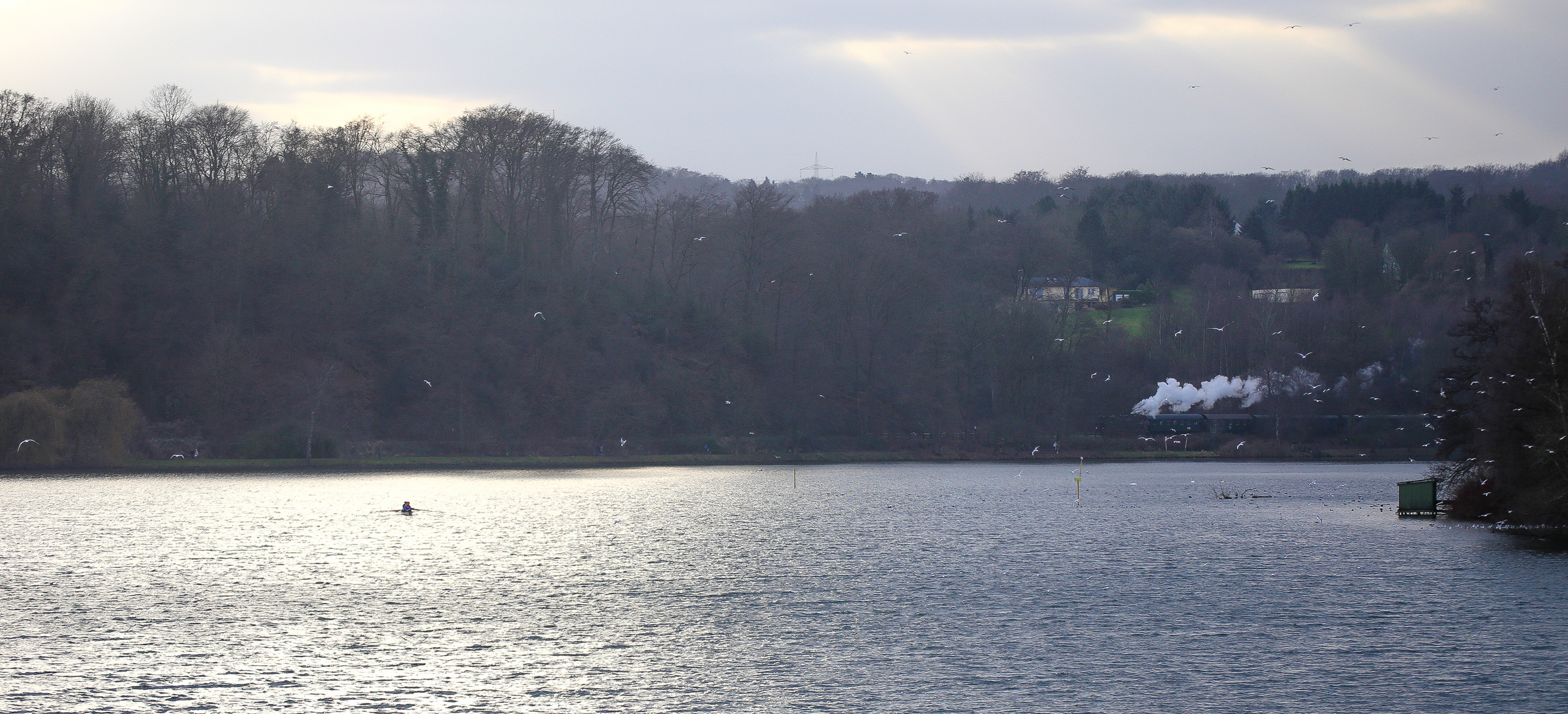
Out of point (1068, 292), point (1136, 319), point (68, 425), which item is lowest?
point (68, 425)

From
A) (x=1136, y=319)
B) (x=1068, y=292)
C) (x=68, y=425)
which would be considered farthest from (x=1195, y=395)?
(x=68, y=425)

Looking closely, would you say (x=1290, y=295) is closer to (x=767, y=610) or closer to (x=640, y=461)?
(x=640, y=461)

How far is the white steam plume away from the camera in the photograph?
364 ft

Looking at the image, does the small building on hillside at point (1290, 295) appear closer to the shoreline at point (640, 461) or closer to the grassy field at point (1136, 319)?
Result: the grassy field at point (1136, 319)

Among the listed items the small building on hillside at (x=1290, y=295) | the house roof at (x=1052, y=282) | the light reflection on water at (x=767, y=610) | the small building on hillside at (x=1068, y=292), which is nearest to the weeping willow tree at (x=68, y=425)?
the light reflection on water at (x=767, y=610)

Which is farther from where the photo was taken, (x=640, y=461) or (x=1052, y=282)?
(x=1052, y=282)

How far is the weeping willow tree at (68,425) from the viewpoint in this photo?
72.1 metres

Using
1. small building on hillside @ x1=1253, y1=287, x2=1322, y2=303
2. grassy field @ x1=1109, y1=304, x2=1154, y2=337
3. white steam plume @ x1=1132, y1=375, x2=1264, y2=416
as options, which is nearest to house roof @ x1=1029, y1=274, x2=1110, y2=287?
grassy field @ x1=1109, y1=304, x2=1154, y2=337

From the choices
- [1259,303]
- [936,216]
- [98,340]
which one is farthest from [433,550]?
[1259,303]

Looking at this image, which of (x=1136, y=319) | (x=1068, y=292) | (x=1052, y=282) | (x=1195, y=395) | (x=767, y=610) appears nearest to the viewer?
(x=767, y=610)

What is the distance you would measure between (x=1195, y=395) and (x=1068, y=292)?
14.7 meters

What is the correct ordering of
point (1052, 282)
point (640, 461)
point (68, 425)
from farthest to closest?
point (1052, 282) < point (640, 461) < point (68, 425)

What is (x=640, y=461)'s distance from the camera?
9106 cm

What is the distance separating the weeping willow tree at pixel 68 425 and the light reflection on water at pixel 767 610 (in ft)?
58.7
